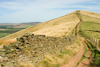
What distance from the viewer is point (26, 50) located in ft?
32.9

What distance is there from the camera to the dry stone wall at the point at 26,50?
804 centimetres

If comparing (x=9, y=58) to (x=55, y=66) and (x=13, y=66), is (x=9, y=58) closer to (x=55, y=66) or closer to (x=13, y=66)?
(x=13, y=66)

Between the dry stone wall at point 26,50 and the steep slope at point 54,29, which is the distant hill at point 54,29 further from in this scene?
the dry stone wall at point 26,50

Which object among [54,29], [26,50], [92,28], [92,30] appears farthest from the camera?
[54,29]

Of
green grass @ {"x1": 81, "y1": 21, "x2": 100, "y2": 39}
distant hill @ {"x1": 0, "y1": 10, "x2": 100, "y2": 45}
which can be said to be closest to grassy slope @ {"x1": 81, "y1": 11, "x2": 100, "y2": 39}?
green grass @ {"x1": 81, "y1": 21, "x2": 100, "y2": 39}

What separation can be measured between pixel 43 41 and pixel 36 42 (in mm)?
1550

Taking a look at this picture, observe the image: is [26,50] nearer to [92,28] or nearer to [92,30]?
[92,30]

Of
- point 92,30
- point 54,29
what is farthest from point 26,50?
point 92,30

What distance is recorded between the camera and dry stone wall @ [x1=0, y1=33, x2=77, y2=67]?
8.04 m

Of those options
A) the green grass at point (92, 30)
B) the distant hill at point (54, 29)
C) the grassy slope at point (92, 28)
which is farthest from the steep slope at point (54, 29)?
the green grass at point (92, 30)

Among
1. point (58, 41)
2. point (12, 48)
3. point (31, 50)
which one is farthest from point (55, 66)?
point (58, 41)

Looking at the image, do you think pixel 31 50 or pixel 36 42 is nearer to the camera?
pixel 31 50

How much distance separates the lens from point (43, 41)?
43.1ft

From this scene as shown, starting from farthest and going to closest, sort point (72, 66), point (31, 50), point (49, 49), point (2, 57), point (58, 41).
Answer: point (58, 41)
point (49, 49)
point (72, 66)
point (31, 50)
point (2, 57)
